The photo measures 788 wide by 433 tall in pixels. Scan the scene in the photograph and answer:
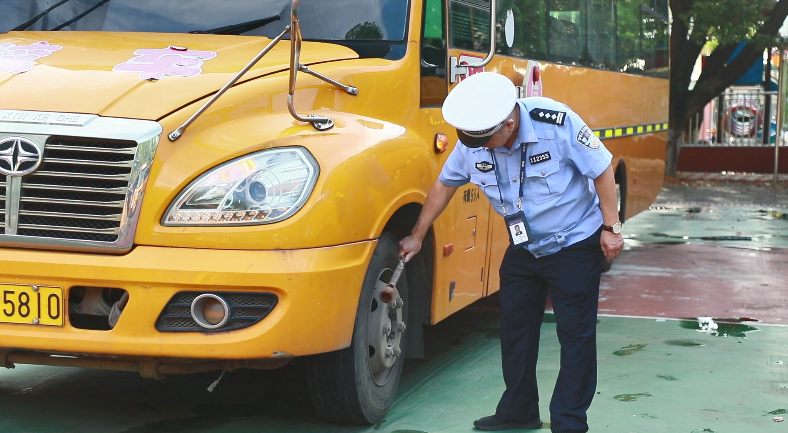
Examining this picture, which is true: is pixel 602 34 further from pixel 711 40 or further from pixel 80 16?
pixel 711 40

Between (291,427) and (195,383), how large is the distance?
86 cm

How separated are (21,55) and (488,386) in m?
2.57

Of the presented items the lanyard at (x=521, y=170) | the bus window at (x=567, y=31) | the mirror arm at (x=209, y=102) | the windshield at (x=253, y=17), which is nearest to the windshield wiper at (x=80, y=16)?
the windshield at (x=253, y=17)

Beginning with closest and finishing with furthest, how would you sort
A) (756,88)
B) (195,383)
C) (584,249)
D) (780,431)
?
(584,249)
(780,431)
(195,383)
(756,88)

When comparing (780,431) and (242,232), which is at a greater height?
(242,232)

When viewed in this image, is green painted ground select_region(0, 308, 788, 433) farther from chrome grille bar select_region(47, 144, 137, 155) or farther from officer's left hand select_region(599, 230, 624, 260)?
chrome grille bar select_region(47, 144, 137, 155)

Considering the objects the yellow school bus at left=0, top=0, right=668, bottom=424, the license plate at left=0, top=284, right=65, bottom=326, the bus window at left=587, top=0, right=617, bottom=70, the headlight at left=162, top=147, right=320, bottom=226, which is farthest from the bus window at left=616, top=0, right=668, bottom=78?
the license plate at left=0, top=284, right=65, bottom=326

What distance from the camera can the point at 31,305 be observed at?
11.8 feet

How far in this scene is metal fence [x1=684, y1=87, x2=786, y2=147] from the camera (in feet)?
71.8

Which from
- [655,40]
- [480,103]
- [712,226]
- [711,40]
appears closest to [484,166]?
[480,103]

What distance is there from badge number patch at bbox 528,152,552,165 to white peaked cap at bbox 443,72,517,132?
24cm

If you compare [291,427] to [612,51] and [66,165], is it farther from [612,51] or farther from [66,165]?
[612,51]

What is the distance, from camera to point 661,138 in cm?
1085

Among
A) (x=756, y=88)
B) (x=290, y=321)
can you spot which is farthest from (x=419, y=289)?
(x=756, y=88)
